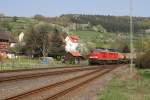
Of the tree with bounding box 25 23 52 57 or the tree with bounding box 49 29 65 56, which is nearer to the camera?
the tree with bounding box 49 29 65 56

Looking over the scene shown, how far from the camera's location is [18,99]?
1666 cm

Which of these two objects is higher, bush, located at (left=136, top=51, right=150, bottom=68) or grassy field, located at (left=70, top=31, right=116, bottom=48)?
grassy field, located at (left=70, top=31, right=116, bottom=48)

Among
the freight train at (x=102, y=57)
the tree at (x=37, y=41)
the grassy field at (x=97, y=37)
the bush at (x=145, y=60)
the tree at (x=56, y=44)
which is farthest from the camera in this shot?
the grassy field at (x=97, y=37)

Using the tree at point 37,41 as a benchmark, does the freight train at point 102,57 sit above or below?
below

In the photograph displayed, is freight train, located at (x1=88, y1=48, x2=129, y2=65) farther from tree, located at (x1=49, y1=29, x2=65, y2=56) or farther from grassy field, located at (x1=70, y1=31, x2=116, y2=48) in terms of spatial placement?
grassy field, located at (x1=70, y1=31, x2=116, y2=48)

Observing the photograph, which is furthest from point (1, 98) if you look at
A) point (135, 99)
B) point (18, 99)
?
point (135, 99)

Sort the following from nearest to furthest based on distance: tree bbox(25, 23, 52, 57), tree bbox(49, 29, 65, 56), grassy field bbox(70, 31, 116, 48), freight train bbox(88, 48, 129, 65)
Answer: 1. freight train bbox(88, 48, 129, 65)
2. tree bbox(49, 29, 65, 56)
3. tree bbox(25, 23, 52, 57)
4. grassy field bbox(70, 31, 116, 48)

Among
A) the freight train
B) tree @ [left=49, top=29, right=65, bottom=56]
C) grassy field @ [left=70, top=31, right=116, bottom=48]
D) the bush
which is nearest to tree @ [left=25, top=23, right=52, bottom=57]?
tree @ [left=49, top=29, right=65, bottom=56]

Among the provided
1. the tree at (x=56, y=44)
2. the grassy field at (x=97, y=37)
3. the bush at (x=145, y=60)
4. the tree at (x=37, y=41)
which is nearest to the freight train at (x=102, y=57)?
the bush at (x=145, y=60)

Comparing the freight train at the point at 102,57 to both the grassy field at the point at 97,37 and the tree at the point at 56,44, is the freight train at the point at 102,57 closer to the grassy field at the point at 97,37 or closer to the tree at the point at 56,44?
the tree at the point at 56,44

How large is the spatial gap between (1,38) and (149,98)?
2612 inches

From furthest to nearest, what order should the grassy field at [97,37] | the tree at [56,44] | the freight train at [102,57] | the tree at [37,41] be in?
the grassy field at [97,37] < the tree at [37,41] < the tree at [56,44] < the freight train at [102,57]

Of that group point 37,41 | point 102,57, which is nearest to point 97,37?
point 37,41

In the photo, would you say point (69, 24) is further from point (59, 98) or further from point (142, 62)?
point (59, 98)
